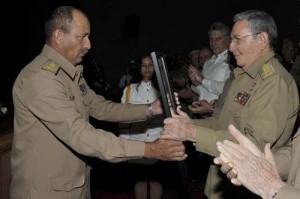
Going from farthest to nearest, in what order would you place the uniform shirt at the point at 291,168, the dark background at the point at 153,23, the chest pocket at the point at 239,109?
the dark background at the point at 153,23
the chest pocket at the point at 239,109
the uniform shirt at the point at 291,168

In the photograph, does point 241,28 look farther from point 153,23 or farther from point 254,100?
point 153,23

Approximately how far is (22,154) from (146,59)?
6.49 feet

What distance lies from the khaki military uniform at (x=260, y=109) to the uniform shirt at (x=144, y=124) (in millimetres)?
1376

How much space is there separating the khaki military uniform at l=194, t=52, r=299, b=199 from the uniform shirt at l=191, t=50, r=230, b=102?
1.36 m

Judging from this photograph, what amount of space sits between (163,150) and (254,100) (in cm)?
59

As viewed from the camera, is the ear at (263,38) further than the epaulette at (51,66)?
Yes

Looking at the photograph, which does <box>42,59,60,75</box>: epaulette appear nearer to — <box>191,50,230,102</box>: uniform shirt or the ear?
the ear

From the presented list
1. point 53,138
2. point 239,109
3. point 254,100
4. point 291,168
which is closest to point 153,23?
point 239,109

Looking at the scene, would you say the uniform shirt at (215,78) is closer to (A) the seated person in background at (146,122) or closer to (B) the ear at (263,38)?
(A) the seated person in background at (146,122)

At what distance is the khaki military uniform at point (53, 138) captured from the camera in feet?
6.71

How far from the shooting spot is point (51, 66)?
216 cm

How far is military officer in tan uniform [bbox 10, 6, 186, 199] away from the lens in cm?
205

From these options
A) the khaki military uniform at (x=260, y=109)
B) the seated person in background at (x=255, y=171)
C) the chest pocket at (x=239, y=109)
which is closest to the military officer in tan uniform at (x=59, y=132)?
the khaki military uniform at (x=260, y=109)

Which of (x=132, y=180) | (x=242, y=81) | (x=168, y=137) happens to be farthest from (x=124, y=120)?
(x=132, y=180)
